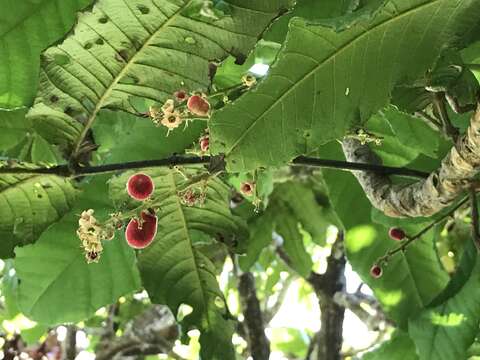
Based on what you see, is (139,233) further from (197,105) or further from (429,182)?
(429,182)

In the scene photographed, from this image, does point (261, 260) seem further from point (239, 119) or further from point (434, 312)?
point (239, 119)

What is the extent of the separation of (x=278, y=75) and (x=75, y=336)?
→ 8.09ft

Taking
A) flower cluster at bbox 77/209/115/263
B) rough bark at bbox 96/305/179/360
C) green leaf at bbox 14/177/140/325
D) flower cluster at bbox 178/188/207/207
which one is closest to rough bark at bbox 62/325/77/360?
rough bark at bbox 96/305/179/360

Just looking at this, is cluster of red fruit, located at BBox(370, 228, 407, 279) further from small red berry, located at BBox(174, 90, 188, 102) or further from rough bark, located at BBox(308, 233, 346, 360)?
rough bark, located at BBox(308, 233, 346, 360)

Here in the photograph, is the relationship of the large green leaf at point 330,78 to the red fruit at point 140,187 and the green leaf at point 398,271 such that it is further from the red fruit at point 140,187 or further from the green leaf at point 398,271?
the green leaf at point 398,271

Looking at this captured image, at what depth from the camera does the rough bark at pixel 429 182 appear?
108cm

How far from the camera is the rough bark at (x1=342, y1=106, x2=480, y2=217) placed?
1079 millimetres

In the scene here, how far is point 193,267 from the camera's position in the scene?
1503mm

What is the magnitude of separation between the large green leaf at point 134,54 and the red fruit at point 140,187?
0.12 m

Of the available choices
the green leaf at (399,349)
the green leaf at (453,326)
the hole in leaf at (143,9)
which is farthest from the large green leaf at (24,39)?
the green leaf at (399,349)

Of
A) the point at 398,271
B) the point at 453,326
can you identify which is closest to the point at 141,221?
the point at 453,326

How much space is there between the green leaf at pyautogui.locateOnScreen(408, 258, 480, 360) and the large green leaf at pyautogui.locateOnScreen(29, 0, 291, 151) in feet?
2.85

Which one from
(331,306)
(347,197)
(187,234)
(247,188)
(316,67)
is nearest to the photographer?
(316,67)

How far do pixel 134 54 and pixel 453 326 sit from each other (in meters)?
0.99
